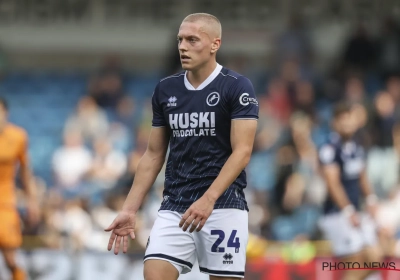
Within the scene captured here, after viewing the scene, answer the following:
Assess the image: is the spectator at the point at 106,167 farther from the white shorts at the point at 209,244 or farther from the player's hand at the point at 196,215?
the player's hand at the point at 196,215

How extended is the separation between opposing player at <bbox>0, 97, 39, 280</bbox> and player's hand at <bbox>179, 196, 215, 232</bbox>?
4.67m

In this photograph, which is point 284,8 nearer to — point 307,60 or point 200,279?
point 307,60

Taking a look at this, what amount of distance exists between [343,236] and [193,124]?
15.8 feet

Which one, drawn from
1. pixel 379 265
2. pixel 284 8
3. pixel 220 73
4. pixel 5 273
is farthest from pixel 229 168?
pixel 284 8

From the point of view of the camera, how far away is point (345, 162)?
10688 millimetres

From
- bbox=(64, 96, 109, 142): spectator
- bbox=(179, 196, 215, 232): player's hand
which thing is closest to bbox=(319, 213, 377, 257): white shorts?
bbox=(179, 196, 215, 232): player's hand

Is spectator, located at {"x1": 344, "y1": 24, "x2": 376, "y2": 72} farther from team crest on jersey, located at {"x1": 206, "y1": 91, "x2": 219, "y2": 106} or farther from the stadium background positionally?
team crest on jersey, located at {"x1": 206, "y1": 91, "x2": 219, "y2": 106}

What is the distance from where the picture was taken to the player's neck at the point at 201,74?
6.17 meters

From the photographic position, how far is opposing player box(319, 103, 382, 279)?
1043 centimetres

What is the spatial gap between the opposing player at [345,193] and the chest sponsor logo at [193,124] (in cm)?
464

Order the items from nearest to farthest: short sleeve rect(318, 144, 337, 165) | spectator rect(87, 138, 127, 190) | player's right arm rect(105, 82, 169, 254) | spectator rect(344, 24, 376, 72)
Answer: player's right arm rect(105, 82, 169, 254), short sleeve rect(318, 144, 337, 165), spectator rect(87, 138, 127, 190), spectator rect(344, 24, 376, 72)

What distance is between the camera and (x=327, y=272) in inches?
396
